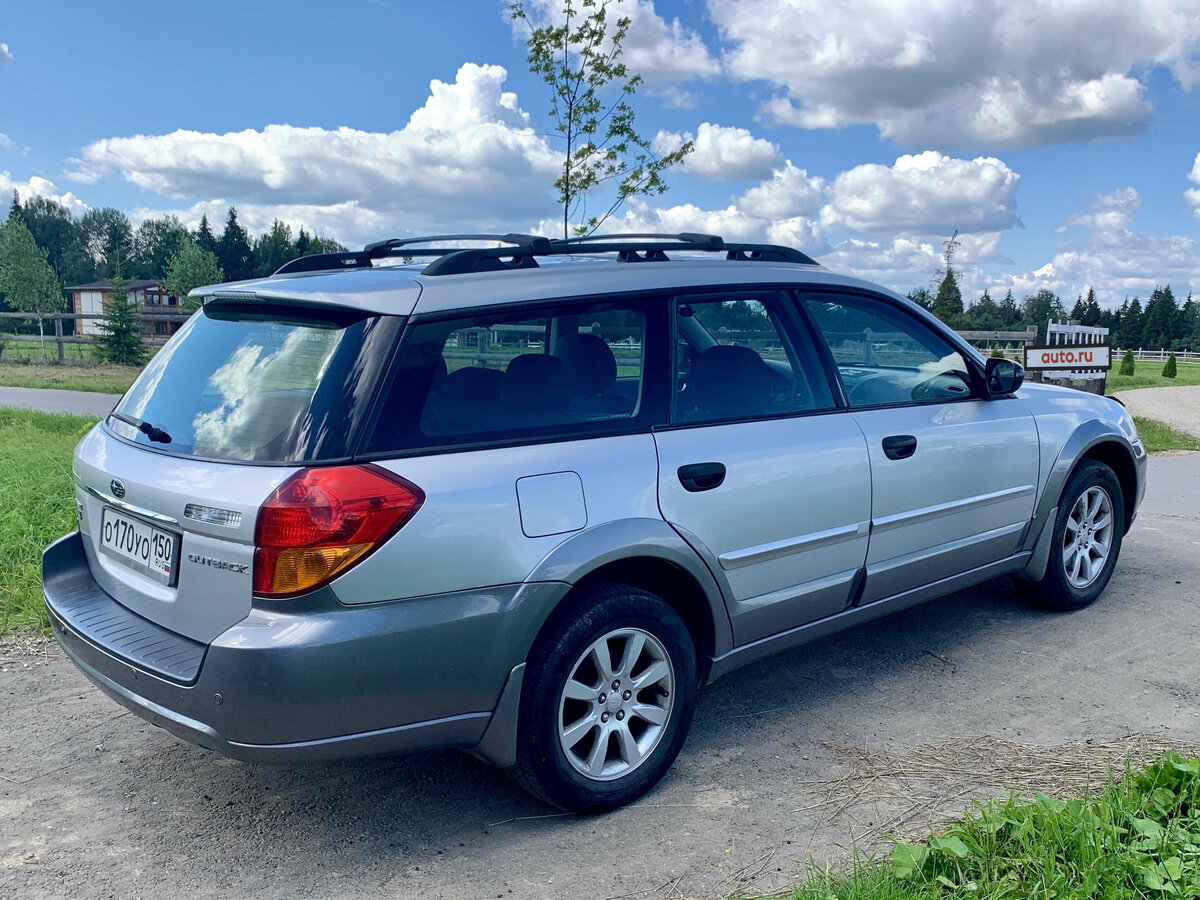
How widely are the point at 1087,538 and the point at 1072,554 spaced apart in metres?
0.15

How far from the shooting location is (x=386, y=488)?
2.76 metres

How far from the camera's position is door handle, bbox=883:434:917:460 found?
4.07m

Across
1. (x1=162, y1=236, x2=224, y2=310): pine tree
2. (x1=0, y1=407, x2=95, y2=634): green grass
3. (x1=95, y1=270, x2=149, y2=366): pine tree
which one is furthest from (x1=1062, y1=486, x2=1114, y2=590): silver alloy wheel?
(x1=162, y1=236, x2=224, y2=310): pine tree

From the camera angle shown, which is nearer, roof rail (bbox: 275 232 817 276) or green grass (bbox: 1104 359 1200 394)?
roof rail (bbox: 275 232 817 276)

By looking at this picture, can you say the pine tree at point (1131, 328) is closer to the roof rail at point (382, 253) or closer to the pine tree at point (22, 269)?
the pine tree at point (22, 269)

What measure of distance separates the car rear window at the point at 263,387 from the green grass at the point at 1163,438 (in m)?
11.6

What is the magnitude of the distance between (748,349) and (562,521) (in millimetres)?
1213

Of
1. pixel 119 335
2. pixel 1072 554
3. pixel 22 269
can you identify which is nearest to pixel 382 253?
pixel 1072 554

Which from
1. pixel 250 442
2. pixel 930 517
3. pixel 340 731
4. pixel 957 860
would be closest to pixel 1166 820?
pixel 957 860

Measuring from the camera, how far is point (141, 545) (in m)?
3.11

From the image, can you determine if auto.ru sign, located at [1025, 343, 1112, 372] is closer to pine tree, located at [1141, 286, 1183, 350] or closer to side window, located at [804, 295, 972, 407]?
side window, located at [804, 295, 972, 407]

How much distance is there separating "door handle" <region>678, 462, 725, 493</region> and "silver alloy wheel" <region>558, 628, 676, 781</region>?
52 cm

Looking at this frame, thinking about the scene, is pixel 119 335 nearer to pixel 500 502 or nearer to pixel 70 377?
pixel 70 377

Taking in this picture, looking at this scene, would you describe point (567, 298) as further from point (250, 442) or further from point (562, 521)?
point (250, 442)
